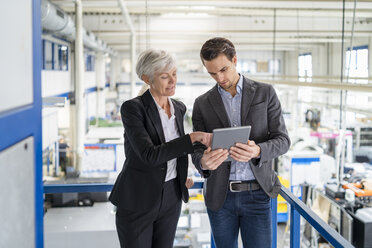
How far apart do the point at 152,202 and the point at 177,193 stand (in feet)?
0.48

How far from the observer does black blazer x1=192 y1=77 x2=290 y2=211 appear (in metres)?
1.88

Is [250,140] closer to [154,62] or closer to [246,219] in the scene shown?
[246,219]

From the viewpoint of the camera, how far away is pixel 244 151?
5.70 ft

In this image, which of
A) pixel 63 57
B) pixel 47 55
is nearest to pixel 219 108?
pixel 47 55

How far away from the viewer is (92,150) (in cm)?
696

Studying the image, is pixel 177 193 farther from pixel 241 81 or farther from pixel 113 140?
pixel 113 140

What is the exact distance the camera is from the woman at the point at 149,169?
66.9 inches

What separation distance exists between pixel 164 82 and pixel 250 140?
0.49 metres

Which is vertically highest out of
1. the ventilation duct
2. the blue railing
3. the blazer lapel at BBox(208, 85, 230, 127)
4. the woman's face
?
the ventilation duct

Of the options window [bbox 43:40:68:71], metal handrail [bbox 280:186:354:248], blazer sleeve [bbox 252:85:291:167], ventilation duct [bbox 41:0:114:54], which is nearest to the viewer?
metal handrail [bbox 280:186:354:248]

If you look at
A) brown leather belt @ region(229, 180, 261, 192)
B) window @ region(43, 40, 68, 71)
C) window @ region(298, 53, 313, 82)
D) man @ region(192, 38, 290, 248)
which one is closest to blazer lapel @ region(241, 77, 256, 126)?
man @ region(192, 38, 290, 248)

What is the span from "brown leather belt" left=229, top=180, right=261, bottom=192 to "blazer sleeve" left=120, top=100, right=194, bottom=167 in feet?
1.28

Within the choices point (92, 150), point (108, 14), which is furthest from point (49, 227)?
point (108, 14)

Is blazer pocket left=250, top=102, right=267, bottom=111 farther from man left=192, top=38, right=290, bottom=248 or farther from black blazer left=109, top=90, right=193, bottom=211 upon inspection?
black blazer left=109, top=90, right=193, bottom=211
